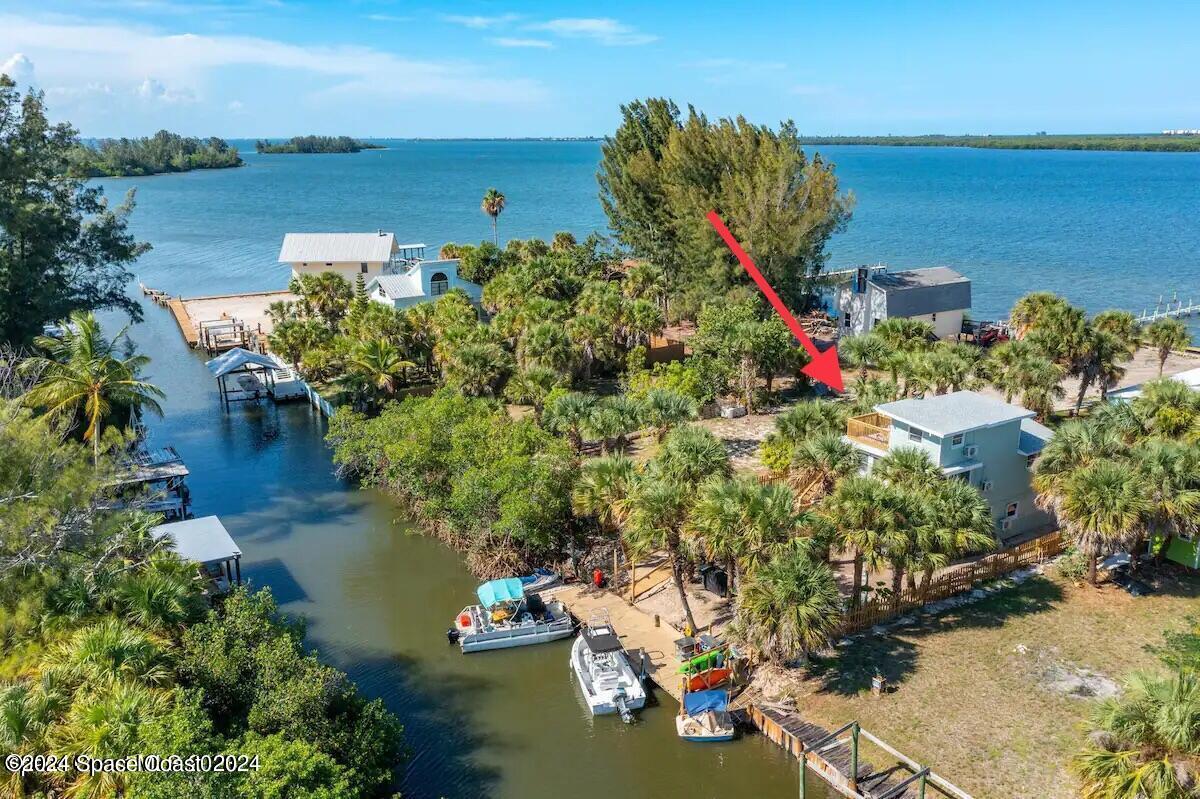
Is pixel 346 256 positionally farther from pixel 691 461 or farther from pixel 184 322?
pixel 691 461

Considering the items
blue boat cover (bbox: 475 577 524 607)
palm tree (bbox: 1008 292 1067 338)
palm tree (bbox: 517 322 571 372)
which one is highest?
palm tree (bbox: 1008 292 1067 338)

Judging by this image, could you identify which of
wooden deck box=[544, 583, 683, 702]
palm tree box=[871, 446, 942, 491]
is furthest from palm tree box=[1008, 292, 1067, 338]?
wooden deck box=[544, 583, 683, 702]

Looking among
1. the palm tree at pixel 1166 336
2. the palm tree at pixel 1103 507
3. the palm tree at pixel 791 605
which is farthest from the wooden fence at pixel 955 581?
the palm tree at pixel 1166 336

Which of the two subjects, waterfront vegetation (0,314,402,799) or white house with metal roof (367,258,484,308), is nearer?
waterfront vegetation (0,314,402,799)

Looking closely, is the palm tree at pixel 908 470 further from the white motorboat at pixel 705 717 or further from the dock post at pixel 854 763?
the white motorboat at pixel 705 717

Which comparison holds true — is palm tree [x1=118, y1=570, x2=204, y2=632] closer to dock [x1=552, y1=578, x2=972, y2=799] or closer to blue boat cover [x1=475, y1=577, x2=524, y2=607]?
blue boat cover [x1=475, y1=577, x2=524, y2=607]

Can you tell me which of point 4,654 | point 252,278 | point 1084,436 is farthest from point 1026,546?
point 252,278

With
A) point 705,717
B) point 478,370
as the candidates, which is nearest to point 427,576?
point 478,370

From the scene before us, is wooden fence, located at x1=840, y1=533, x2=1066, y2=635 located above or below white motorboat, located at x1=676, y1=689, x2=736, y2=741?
above
